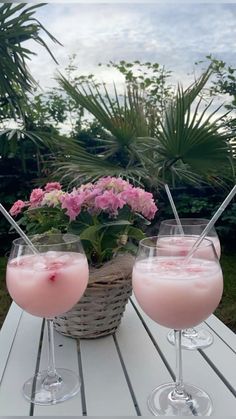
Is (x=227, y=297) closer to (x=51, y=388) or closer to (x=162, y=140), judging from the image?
(x=162, y=140)

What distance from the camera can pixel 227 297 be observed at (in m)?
2.83

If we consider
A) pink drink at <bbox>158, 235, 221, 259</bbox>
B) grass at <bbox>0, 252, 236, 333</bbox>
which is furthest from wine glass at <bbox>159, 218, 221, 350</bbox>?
grass at <bbox>0, 252, 236, 333</bbox>

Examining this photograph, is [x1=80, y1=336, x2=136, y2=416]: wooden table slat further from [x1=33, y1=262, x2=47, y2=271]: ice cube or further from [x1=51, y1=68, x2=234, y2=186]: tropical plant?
[x1=51, y1=68, x2=234, y2=186]: tropical plant

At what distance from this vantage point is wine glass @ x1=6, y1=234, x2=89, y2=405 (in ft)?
2.63

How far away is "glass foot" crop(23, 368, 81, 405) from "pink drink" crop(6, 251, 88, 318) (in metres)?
0.12

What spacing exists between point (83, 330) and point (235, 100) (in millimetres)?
2550

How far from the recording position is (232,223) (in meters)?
3.42

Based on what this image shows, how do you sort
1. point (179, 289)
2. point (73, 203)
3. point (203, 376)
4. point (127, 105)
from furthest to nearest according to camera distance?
1. point (127, 105)
2. point (73, 203)
3. point (203, 376)
4. point (179, 289)

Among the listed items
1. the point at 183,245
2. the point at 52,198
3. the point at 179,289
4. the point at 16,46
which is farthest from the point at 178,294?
the point at 16,46

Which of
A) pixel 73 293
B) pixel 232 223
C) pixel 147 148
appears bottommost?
pixel 232 223

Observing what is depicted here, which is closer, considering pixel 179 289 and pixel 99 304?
pixel 179 289

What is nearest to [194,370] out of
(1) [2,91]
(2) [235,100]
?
(1) [2,91]

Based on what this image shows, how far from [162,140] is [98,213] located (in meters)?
1.14

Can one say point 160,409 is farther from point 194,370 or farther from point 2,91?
point 2,91
